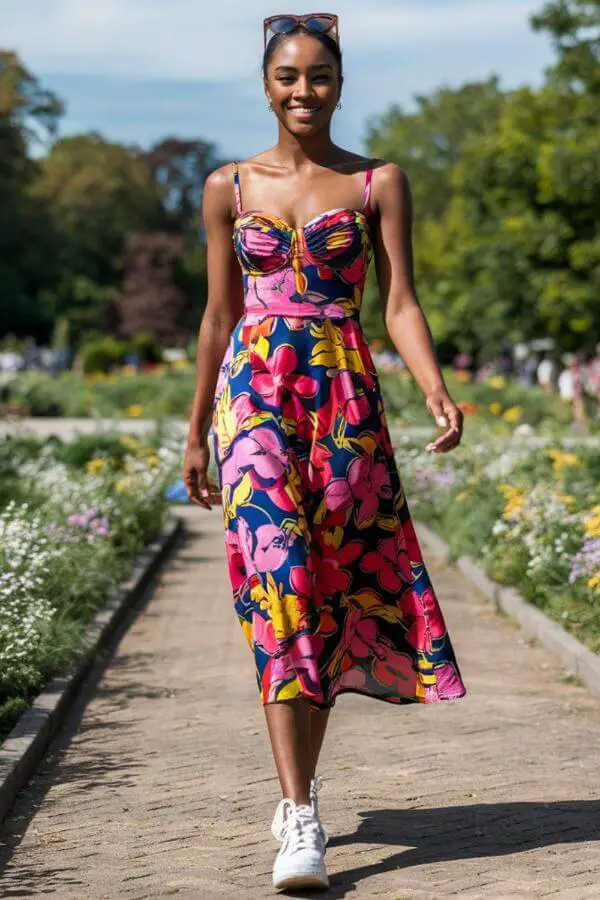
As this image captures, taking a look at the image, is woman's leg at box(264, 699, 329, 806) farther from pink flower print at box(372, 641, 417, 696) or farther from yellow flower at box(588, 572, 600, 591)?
yellow flower at box(588, 572, 600, 591)

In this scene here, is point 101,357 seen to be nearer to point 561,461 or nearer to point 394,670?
point 561,461

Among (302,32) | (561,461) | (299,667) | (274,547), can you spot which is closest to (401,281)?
(302,32)

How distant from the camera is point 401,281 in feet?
15.3

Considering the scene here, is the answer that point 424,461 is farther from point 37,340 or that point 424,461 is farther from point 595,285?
point 37,340

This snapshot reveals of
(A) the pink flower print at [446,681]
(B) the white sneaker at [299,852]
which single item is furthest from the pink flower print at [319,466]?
(B) the white sneaker at [299,852]

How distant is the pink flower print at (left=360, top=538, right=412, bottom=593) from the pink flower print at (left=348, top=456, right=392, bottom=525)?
10 centimetres

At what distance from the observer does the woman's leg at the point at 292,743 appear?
14.4 ft

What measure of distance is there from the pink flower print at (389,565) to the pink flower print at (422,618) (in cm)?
4

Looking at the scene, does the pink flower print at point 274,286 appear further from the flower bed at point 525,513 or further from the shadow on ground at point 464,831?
the flower bed at point 525,513

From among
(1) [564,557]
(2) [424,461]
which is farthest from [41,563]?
(2) [424,461]

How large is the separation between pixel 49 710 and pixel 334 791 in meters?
1.45

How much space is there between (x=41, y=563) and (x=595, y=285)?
29195 mm

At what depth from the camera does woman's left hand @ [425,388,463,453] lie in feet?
14.6

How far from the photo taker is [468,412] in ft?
77.2
